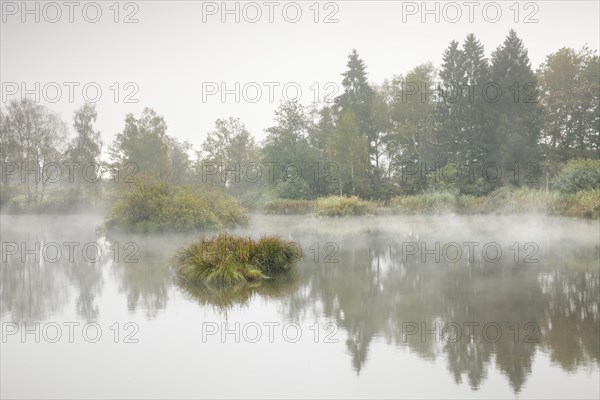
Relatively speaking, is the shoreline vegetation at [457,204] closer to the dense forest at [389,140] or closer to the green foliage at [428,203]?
the green foliage at [428,203]

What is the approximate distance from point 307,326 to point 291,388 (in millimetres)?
2383

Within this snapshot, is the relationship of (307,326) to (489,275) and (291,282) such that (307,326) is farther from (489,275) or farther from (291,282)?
(489,275)

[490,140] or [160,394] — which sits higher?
[490,140]

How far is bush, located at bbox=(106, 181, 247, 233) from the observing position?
23.1 meters

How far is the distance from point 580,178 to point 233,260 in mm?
23416

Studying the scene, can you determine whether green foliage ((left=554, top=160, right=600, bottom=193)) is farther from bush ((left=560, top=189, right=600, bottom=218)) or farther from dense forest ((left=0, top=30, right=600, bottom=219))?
dense forest ((left=0, top=30, right=600, bottom=219))

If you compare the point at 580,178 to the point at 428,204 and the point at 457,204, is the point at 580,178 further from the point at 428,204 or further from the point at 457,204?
the point at 428,204

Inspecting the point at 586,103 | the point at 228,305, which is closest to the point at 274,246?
the point at 228,305

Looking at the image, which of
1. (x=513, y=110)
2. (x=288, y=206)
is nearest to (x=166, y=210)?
(x=288, y=206)

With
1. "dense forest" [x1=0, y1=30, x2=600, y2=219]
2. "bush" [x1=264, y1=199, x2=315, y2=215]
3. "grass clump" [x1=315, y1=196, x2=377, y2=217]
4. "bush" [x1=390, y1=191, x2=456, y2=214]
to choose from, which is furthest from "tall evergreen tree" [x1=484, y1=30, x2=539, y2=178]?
"bush" [x1=264, y1=199, x2=315, y2=215]

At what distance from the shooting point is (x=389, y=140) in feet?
162

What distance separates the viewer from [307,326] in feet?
26.0

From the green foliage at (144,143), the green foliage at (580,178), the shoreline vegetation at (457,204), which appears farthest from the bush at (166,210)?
the green foliage at (144,143)

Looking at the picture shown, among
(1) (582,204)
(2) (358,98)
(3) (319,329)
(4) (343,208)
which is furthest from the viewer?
(2) (358,98)
